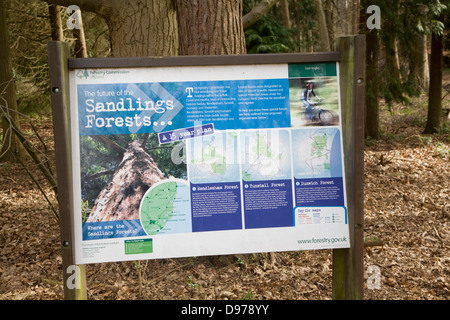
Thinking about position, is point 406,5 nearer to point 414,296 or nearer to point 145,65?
point 414,296

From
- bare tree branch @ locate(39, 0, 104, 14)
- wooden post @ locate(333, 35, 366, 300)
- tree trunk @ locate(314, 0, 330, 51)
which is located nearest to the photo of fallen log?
wooden post @ locate(333, 35, 366, 300)

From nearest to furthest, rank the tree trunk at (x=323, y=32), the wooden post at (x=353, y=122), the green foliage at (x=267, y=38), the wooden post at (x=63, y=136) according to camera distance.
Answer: the wooden post at (x=63, y=136)
the wooden post at (x=353, y=122)
the green foliage at (x=267, y=38)
the tree trunk at (x=323, y=32)

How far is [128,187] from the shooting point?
2986mm

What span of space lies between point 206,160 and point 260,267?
6.96ft

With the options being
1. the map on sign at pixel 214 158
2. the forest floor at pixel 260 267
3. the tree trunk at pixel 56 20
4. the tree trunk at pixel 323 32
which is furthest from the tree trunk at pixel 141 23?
the tree trunk at pixel 323 32

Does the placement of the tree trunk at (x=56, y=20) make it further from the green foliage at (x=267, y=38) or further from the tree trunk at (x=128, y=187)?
the tree trunk at (x=128, y=187)

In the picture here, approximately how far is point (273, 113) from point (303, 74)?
33cm

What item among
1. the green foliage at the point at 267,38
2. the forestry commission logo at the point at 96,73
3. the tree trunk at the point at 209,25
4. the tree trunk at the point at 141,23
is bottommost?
the forestry commission logo at the point at 96,73

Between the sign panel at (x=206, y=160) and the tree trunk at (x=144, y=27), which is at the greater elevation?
the tree trunk at (x=144, y=27)

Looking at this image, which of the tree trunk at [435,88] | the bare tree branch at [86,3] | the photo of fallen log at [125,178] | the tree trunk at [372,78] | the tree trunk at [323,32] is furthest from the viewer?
the tree trunk at [323,32]

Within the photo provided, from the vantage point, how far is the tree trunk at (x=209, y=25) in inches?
173

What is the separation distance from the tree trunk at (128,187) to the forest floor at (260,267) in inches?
58.3

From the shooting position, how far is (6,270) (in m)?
5.21

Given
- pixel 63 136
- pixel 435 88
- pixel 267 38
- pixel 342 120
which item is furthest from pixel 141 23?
pixel 435 88
